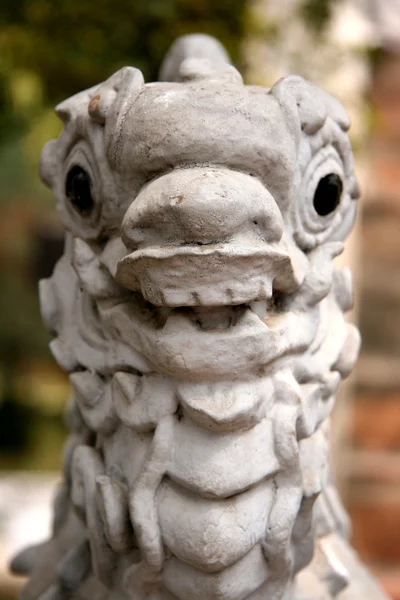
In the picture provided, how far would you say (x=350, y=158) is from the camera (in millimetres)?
706

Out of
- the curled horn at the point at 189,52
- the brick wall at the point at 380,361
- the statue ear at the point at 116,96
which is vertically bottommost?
the brick wall at the point at 380,361

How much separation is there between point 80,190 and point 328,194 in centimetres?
21

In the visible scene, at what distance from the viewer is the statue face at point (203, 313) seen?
59 centimetres

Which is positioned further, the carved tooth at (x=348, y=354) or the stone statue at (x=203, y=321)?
the carved tooth at (x=348, y=354)

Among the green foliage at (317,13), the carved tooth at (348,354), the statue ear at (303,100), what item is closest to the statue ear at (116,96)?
the statue ear at (303,100)

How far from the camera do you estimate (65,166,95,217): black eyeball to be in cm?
68

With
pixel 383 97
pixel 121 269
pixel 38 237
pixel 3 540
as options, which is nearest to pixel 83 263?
pixel 121 269

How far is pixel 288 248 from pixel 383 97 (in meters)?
1.28

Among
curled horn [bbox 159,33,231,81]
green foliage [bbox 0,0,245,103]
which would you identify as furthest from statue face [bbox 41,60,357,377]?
green foliage [bbox 0,0,245,103]

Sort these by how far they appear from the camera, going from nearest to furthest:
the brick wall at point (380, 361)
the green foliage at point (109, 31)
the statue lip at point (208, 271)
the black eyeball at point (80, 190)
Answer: the statue lip at point (208, 271)
the black eyeball at point (80, 190)
the green foliage at point (109, 31)
the brick wall at point (380, 361)

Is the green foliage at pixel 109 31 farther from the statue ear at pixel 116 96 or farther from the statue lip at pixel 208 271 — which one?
the statue lip at pixel 208 271

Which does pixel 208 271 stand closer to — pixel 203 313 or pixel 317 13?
pixel 203 313

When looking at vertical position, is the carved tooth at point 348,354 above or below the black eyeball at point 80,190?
below

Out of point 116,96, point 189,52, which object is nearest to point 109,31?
point 189,52
